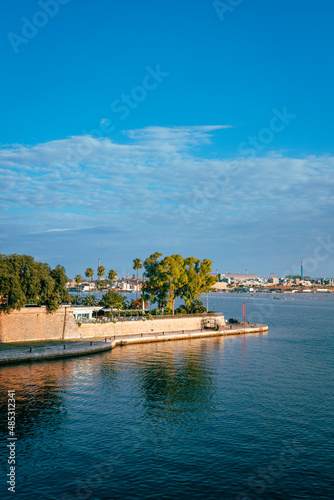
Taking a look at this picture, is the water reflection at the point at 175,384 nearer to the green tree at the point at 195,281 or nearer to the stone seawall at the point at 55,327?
the stone seawall at the point at 55,327

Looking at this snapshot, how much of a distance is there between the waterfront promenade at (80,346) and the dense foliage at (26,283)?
6327 mm

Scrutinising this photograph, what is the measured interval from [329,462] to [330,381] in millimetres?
22586

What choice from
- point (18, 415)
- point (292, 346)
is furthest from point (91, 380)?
point (292, 346)

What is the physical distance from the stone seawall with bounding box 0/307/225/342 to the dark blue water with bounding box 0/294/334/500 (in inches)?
412

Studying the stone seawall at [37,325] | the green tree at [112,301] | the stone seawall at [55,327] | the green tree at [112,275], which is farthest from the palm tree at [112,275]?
the stone seawall at [37,325]

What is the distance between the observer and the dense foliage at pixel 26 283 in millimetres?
60812

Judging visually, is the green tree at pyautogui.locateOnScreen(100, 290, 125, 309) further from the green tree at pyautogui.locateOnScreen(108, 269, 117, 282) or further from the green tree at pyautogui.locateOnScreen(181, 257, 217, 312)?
the green tree at pyautogui.locateOnScreen(108, 269, 117, 282)

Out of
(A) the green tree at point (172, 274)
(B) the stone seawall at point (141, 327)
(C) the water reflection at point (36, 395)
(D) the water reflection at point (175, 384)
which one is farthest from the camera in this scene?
(A) the green tree at point (172, 274)

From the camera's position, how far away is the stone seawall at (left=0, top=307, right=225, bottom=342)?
6272 centimetres

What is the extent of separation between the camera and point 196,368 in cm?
5412

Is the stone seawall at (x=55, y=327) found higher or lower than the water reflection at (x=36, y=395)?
higher

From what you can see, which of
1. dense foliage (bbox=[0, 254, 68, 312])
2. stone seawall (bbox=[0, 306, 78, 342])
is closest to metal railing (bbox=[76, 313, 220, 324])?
stone seawall (bbox=[0, 306, 78, 342])

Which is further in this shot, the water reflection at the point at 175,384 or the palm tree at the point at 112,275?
the palm tree at the point at 112,275

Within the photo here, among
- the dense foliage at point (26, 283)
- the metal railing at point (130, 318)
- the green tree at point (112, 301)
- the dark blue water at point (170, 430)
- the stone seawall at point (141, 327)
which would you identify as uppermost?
the dense foliage at point (26, 283)
